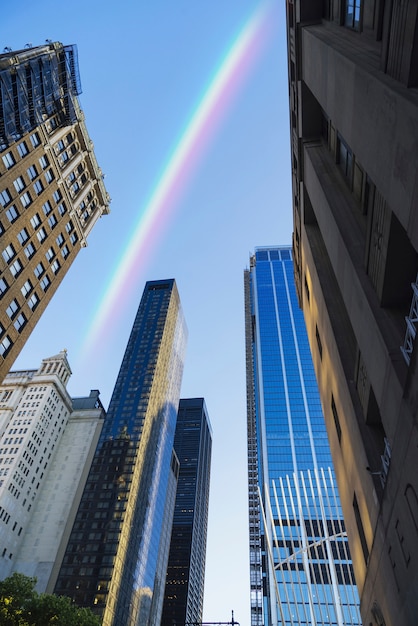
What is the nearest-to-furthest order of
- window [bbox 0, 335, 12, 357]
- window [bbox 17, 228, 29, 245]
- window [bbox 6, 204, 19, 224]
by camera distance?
window [bbox 0, 335, 12, 357], window [bbox 6, 204, 19, 224], window [bbox 17, 228, 29, 245]

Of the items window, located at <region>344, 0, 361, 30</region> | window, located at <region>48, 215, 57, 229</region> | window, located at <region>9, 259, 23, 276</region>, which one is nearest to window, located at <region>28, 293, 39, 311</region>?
window, located at <region>9, 259, 23, 276</region>

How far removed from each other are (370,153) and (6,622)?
2010 inches

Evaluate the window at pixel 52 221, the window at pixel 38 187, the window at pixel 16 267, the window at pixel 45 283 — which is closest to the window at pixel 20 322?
the window at pixel 16 267

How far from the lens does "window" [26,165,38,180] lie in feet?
163

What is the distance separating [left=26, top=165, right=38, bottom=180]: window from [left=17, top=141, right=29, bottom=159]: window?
1480 millimetres

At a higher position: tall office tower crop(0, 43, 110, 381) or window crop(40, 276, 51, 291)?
tall office tower crop(0, 43, 110, 381)

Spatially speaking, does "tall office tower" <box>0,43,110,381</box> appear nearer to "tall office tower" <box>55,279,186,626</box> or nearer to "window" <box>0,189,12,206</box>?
"window" <box>0,189,12,206</box>

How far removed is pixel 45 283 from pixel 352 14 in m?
40.7

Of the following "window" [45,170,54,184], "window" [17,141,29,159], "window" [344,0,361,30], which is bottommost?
"window" [344,0,361,30]

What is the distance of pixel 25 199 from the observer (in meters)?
48.5

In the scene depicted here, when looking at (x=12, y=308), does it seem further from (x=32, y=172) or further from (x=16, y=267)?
(x=32, y=172)

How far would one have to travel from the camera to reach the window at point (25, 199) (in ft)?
157

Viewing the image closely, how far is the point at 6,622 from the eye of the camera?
42.9 metres

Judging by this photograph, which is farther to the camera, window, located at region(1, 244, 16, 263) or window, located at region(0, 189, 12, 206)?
window, located at region(0, 189, 12, 206)
